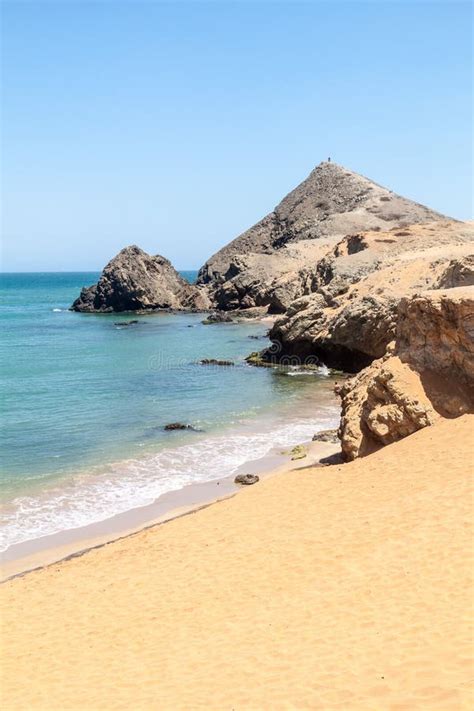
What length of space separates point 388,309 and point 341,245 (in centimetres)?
2706

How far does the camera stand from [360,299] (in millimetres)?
35062

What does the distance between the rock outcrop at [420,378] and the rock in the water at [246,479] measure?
2649 mm

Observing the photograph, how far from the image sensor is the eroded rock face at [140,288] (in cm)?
8206

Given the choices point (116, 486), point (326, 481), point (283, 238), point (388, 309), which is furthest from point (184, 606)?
point (283, 238)

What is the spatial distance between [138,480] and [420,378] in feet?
27.9

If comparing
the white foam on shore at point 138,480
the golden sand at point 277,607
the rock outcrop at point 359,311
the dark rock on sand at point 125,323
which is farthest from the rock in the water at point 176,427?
the dark rock on sand at point 125,323

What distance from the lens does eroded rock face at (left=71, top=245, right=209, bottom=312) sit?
82.1 meters

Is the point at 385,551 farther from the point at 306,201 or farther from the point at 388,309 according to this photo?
the point at 306,201

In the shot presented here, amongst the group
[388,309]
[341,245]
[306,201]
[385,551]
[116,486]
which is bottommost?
[116,486]

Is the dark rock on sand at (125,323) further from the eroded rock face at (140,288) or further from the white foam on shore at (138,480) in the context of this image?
the white foam on shore at (138,480)

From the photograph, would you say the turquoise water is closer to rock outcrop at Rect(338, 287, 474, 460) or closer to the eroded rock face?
rock outcrop at Rect(338, 287, 474, 460)

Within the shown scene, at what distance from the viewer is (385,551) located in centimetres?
1073

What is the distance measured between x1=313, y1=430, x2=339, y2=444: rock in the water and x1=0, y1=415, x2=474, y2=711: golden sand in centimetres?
665

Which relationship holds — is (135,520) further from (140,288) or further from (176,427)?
(140,288)
